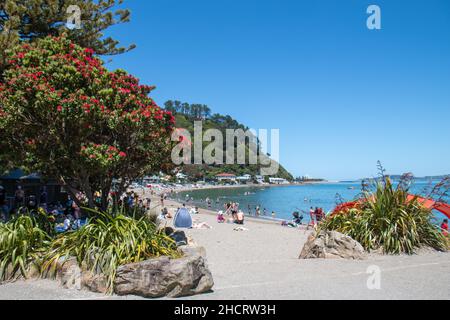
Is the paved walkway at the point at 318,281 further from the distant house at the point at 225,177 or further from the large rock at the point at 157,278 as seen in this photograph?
the distant house at the point at 225,177

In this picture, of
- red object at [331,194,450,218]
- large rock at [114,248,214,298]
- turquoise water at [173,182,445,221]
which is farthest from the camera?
turquoise water at [173,182,445,221]

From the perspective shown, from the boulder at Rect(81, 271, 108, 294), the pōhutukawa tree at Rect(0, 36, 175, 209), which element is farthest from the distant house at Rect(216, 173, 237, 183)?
the boulder at Rect(81, 271, 108, 294)

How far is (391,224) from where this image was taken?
24.7 ft

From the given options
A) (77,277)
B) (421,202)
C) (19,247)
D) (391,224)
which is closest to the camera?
(77,277)

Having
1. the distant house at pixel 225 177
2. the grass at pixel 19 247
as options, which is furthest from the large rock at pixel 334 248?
the distant house at pixel 225 177

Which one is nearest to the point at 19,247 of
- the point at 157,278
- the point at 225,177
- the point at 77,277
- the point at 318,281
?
the point at 77,277

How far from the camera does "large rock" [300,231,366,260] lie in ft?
23.2

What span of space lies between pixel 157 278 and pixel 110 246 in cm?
89

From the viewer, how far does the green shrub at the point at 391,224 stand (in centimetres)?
744

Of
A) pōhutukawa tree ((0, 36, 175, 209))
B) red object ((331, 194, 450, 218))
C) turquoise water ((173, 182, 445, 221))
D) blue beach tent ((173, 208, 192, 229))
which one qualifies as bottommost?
turquoise water ((173, 182, 445, 221))

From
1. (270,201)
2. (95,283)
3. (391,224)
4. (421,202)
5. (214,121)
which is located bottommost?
(270,201)

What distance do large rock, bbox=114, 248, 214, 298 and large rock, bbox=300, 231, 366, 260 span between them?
3472mm

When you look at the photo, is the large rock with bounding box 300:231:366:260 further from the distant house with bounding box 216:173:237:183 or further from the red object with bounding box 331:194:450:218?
the distant house with bounding box 216:173:237:183

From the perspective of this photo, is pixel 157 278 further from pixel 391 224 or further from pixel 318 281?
pixel 391 224
